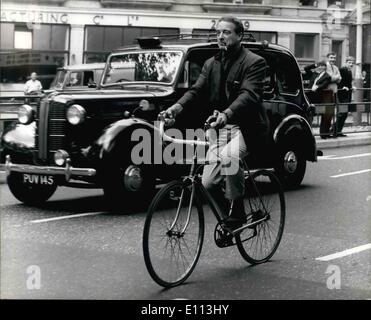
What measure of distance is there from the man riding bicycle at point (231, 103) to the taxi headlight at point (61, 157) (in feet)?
10.1

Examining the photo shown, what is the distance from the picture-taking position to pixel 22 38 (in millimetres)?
23219

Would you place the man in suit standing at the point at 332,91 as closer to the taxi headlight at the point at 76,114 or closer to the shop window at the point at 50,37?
the shop window at the point at 50,37

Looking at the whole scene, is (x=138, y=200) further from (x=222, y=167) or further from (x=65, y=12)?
(x=65, y=12)

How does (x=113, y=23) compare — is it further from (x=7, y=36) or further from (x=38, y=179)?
(x=38, y=179)

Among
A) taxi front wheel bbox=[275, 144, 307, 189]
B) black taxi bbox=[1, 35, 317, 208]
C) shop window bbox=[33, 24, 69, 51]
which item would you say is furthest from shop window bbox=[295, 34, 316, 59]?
black taxi bbox=[1, 35, 317, 208]

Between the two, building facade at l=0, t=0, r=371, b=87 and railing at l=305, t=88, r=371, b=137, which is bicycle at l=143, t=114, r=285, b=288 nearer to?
railing at l=305, t=88, r=371, b=137

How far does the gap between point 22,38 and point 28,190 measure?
14.8 metres

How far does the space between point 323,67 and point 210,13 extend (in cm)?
518

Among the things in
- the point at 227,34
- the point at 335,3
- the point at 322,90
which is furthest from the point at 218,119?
the point at 335,3

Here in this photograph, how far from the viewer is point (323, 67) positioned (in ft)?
58.2

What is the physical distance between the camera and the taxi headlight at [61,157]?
28.0 ft

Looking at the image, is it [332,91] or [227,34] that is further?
[332,91]

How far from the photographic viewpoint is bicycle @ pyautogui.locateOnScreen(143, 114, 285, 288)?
5223mm
